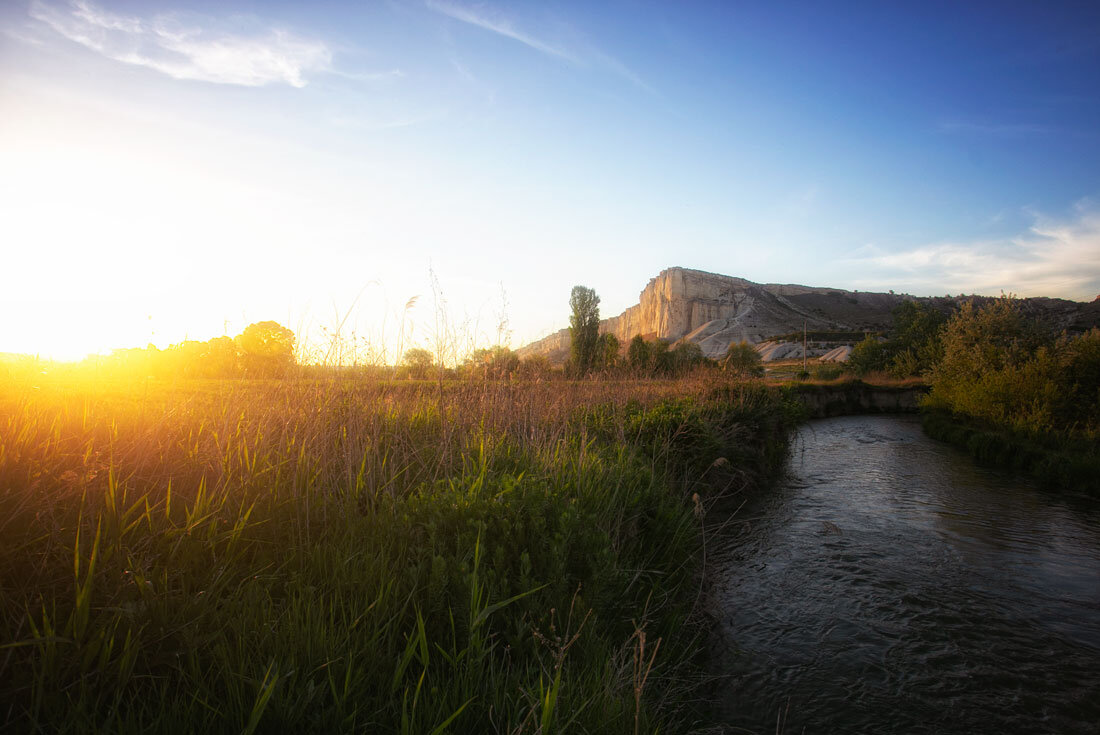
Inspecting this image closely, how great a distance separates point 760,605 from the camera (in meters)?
5.43

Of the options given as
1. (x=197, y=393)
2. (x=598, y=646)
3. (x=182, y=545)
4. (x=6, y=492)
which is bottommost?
(x=598, y=646)

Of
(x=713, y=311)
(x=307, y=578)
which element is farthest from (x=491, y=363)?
(x=713, y=311)

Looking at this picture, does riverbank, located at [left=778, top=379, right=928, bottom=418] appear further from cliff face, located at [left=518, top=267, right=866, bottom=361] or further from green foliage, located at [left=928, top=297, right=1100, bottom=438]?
cliff face, located at [left=518, top=267, right=866, bottom=361]

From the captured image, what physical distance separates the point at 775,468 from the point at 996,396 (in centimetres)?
1032

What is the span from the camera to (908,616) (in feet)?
17.4

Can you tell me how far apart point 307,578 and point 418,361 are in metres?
3.77

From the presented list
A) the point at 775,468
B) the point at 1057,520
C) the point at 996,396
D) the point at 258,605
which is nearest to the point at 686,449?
the point at 775,468

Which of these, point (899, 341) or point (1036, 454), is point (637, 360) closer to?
point (1036, 454)

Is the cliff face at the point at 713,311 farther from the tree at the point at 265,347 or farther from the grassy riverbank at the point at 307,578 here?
the grassy riverbank at the point at 307,578

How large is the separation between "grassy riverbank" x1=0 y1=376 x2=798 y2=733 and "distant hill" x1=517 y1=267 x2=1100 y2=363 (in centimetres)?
10425

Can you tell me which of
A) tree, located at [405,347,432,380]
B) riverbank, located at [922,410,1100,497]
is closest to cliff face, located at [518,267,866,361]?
riverbank, located at [922,410,1100,497]

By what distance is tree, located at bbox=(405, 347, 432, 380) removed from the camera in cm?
617

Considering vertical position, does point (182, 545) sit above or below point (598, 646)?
above

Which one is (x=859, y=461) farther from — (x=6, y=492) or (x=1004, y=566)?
(x=6, y=492)
